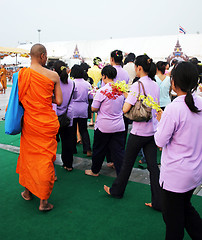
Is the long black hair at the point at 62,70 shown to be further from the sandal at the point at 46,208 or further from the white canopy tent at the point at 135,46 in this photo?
the white canopy tent at the point at 135,46

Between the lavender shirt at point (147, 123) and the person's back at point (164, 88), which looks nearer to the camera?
the lavender shirt at point (147, 123)

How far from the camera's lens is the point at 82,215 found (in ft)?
9.77

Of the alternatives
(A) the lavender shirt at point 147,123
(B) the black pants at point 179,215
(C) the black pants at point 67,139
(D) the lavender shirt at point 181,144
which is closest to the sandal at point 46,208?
(C) the black pants at point 67,139

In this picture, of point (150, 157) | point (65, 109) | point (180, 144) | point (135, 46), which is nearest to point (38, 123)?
point (65, 109)

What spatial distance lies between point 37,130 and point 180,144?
171 centimetres

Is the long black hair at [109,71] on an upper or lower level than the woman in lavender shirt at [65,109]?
upper

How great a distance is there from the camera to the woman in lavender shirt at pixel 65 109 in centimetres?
392

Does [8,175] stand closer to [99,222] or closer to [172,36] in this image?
[99,222]

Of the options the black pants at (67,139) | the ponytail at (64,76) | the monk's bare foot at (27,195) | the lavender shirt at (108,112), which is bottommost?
the monk's bare foot at (27,195)

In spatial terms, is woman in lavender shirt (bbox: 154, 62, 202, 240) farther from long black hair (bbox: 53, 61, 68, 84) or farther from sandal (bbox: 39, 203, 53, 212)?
long black hair (bbox: 53, 61, 68, 84)

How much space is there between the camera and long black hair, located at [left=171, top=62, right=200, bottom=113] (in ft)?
5.79

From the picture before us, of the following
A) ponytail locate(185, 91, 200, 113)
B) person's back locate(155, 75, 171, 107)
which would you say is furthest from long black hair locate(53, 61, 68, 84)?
ponytail locate(185, 91, 200, 113)

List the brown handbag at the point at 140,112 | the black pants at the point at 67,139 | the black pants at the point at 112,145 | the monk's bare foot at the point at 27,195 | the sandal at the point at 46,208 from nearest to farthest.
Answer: the brown handbag at the point at 140,112
the sandal at the point at 46,208
the monk's bare foot at the point at 27,195
the black pants at the point at 112,145
the black pants at the point at 67,139

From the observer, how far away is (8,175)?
4129mm
